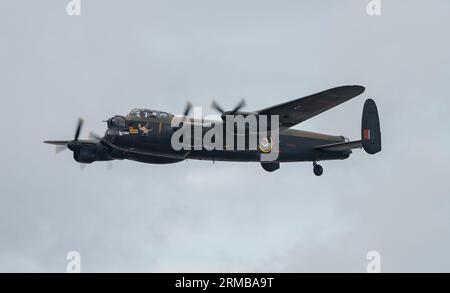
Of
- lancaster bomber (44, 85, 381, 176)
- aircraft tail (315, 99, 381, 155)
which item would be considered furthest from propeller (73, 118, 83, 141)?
aircraft tail (315, 99, 381, 155)

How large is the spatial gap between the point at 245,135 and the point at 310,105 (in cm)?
397

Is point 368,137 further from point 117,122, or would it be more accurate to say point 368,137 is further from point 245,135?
point 117,122

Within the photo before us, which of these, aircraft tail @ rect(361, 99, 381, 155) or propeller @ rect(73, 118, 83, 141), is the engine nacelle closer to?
propeller @ rect(73, 118, 83, 141)

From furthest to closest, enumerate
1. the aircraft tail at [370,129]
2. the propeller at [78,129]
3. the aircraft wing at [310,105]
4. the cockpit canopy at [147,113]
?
the propeller at [78,129] < the aircraft tail at [370,129] < the cockpit canopy at [147,113] < the aircraft wing at [310,105]

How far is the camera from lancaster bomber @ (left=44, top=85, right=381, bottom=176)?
47875mm

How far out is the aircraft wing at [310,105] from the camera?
46125mm

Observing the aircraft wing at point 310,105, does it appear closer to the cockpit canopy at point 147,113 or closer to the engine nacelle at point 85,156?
the cockpit canopy at point 147,113

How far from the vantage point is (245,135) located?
49531 millimetres

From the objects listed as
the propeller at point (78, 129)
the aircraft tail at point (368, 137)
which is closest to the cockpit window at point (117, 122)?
the propeller at point (78, 129)

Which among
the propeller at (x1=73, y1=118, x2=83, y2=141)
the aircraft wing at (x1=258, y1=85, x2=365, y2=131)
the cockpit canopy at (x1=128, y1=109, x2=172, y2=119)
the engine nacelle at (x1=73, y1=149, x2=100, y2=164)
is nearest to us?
the aircraft wing at (x1=258, y1=85, x2=365, y2=131)

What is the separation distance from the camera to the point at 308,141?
172 ft

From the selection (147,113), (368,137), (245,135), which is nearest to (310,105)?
(245,135)
